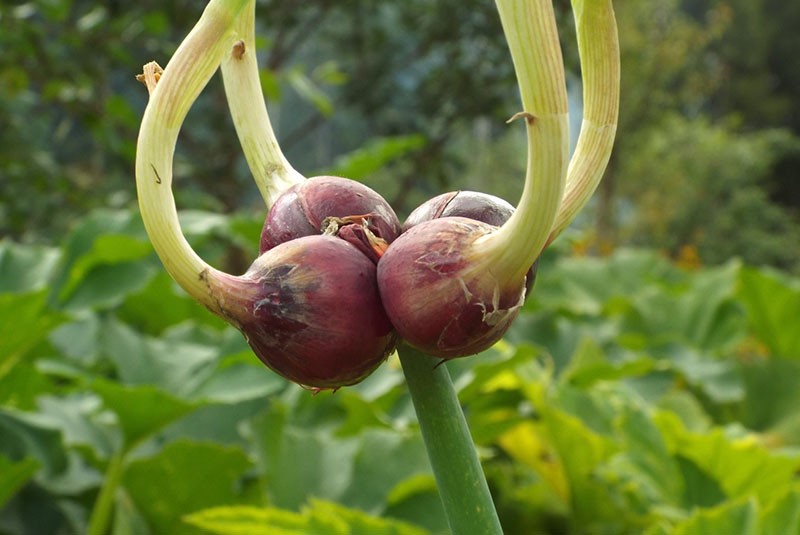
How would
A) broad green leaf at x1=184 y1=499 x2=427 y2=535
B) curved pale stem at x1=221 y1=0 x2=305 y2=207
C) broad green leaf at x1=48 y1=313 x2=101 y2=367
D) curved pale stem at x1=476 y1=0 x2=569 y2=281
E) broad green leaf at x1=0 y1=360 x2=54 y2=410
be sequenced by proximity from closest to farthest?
curved pale stem at x1=476 y1=0 x2=569 y2=281 < curved pale stem at x1=221 y1=0 x2=305 y2=207 < broad green leaf at x1=184 y1=499 x2=427 y2=535 < broad green leaf at x1=0 y1=360 x2=54 y2=410 < broad green leaf at x1=48 y1=313 x2=101 y2=367

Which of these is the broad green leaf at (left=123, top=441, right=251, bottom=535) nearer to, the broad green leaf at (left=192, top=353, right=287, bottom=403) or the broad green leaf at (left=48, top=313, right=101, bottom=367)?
the broad green leaf at (left=192, top=353, right=287, bottom=403)

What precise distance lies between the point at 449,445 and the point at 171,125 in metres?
0.15

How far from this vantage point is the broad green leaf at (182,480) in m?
1.02

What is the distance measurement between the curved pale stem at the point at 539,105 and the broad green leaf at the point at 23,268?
1.17m

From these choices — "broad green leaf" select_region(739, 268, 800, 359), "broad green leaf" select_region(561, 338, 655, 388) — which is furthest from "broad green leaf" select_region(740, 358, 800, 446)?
"broad green leaf" select_region(561, 338, 655, 388)

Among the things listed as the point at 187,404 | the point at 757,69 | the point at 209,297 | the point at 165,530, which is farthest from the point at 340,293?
the point at 757,69

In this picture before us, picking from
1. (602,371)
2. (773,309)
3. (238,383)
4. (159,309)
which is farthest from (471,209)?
(773,309)

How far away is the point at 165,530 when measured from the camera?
1.10 m

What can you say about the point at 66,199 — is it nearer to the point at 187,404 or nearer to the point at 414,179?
the point at 414,179

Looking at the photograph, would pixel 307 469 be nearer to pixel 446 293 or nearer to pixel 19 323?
pixel 19 323

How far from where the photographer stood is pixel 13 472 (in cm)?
100

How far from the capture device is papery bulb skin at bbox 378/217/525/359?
301 millimetres

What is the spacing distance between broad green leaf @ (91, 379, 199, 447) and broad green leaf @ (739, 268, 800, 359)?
1352 mm

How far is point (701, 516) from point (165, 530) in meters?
0.64
